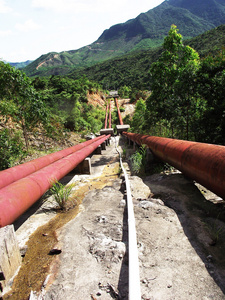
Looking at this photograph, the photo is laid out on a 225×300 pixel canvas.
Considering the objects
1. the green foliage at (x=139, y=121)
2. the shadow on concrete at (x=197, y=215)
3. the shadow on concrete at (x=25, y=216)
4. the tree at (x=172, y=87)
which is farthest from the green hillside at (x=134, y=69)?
the shadow on concrete at (x=25, y=216)

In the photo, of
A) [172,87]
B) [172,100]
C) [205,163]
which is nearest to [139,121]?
[172,87]

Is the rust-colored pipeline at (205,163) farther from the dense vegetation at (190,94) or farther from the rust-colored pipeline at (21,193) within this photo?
the dense vegetation at (190,94)

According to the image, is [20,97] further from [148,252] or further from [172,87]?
[148,252]

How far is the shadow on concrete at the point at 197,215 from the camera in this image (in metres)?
1.79

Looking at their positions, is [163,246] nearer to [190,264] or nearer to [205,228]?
[190,264]

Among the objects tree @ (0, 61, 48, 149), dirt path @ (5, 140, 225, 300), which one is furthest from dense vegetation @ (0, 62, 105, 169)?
dirt path @ (5, 140, 225, 300)

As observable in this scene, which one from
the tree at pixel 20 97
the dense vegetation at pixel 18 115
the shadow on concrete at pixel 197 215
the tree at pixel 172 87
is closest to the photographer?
the shadow on concrete at pixel 197 215

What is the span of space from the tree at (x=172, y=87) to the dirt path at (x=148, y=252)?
18.1 feet

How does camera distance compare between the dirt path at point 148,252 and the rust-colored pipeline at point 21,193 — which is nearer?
the dirt path at point 148,252

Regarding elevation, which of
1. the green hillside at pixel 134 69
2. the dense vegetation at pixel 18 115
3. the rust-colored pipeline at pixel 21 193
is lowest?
the rust-colored pipeline at pixel 21 193

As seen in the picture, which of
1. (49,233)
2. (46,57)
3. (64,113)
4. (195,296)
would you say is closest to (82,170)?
(49,233)

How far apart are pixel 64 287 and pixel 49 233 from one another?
1.01 m

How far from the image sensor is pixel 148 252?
199cm

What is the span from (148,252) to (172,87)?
877 cm
